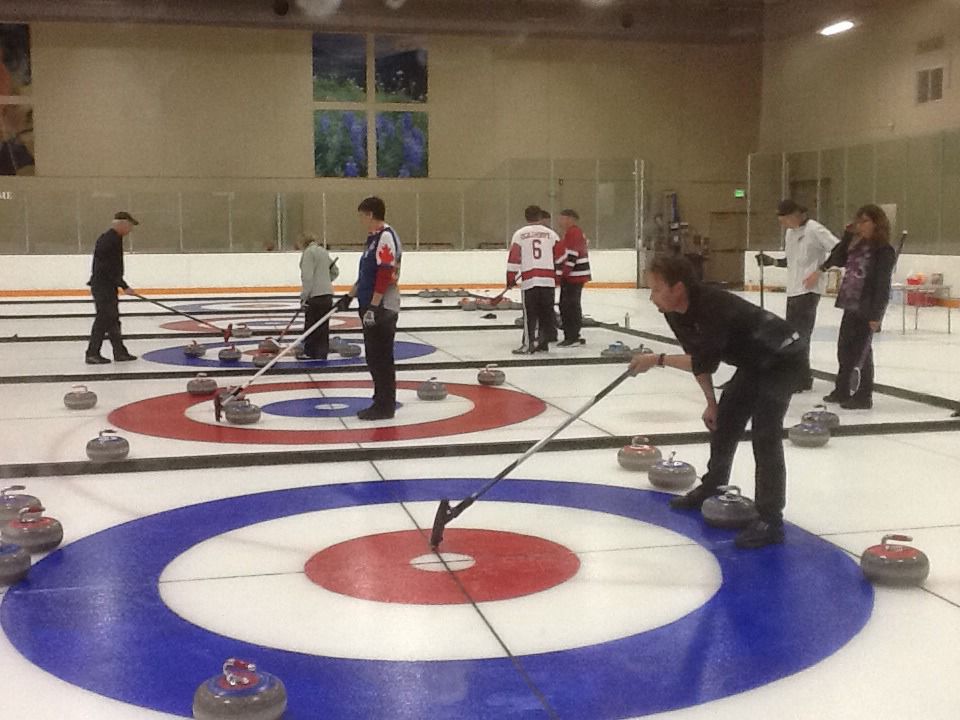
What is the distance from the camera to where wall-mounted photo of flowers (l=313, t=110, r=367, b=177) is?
26812 millimetres

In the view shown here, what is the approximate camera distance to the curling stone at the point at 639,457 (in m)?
6.37

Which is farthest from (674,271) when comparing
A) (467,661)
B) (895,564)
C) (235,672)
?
(235,672)

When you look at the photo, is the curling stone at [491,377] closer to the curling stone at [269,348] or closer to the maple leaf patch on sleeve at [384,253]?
the maple leaf patch on sleeve at [384,253]

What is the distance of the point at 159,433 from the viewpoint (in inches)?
302

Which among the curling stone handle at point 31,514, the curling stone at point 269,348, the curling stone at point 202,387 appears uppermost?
the curling stone at point 269,348

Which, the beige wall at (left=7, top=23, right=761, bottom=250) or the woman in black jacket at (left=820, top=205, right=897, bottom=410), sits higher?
the beige wall at (left=7, top=23, right=761, bottom=250)

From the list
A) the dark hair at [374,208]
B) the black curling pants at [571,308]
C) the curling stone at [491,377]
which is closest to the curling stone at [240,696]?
the dark hair at [374,208]

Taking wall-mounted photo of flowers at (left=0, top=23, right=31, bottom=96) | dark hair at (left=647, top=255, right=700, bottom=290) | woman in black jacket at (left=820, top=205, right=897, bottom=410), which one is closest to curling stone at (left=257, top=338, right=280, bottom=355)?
woman in black jacket at (left=820, top=205, right=897, bottom=410)

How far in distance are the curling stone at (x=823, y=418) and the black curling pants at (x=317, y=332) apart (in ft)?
17.6

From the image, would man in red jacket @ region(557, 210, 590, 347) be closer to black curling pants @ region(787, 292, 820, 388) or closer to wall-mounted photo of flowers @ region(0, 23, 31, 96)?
black curling pants @ region(787, 292, 820, 388)

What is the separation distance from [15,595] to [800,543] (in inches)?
126

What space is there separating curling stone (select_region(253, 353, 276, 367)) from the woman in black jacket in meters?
5.43

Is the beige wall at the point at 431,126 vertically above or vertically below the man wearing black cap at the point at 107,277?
above

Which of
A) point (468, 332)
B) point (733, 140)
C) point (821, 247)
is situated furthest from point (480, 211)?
point (821, 247)
